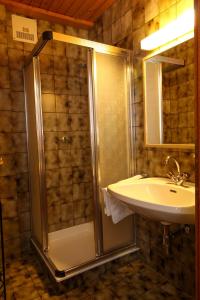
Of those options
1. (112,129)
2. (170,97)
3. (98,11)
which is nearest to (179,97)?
(170,97)

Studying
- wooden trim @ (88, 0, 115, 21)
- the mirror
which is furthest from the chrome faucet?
wooden trim @ (88, 0, 115, 21)

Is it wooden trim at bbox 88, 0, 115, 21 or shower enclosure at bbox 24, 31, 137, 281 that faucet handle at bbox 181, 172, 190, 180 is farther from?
wooden trim at bbox 88, 0, 115, 21

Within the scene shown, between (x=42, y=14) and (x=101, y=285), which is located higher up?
(x=42, y=14)

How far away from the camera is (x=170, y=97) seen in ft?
5.48

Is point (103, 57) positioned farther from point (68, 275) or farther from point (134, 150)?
point (68, 275)

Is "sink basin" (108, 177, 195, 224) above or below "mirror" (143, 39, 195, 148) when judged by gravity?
below

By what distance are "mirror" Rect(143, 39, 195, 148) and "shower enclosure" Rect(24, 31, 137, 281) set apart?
25cm

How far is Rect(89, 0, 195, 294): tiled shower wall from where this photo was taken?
161 centimetres

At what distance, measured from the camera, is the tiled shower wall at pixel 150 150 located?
1.61m

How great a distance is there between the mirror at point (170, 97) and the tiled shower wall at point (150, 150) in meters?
0.08

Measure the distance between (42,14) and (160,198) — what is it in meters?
2.10

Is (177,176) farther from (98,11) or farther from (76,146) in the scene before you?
(98,11)

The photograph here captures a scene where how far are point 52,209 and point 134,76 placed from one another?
1702mm

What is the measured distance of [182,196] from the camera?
142 centimetres
